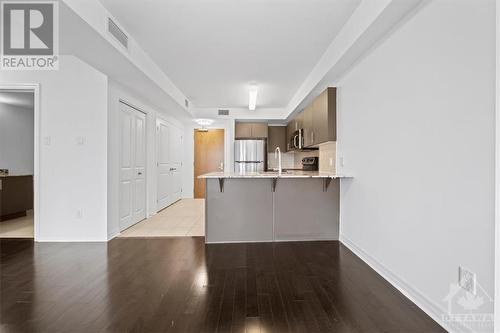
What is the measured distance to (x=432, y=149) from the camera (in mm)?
1951

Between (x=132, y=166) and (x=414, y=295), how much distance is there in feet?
14.7

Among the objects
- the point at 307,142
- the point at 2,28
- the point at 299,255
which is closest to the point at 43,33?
the point at 2,28

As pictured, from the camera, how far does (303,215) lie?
12.9 feet

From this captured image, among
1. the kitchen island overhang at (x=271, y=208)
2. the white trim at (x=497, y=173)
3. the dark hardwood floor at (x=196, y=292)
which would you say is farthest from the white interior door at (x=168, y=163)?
the white trim at (x=497, y=173)

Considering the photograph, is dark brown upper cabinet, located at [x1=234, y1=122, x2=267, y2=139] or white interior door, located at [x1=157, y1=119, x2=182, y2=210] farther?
dark brown upper cabinet, located at [x1=234, y1=122, x2=267, y2=139]

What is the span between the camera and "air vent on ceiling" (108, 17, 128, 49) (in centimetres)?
269

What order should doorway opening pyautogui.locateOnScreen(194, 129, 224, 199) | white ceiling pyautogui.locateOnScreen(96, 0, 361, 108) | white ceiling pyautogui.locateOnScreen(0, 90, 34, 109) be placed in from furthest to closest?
doorway opening pyautogui.locateOnScreen(194, 129, 224, 199), white ceiling pyautogui.locateOnScreen(0, 90, 34, 109), white ceiling pyautogui.locateOnScreen(96, 0, 361, 108)

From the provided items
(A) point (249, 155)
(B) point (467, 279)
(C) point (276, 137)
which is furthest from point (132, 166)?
(B) point (467, 279)

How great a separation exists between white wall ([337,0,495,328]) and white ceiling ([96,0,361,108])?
76cm

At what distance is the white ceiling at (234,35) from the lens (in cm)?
256

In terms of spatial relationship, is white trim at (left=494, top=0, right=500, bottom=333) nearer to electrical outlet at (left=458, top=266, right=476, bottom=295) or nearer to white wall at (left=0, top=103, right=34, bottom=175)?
electrical outlet at (left=458, top=266, right=476, bottom=295)

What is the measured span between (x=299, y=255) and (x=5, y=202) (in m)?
5.59

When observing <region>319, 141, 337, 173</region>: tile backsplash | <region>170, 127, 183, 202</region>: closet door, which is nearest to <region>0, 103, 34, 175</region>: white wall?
<region>170, 127, 183, 202</region>: closet door

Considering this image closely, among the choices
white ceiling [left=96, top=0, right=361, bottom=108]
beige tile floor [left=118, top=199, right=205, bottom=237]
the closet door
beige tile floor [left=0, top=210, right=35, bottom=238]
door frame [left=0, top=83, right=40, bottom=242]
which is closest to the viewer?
white ceiling [left=96, top=0, right=361, bottom=108]
